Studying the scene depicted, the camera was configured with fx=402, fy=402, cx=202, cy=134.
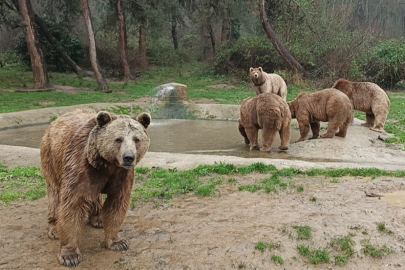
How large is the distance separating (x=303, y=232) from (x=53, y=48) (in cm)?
2867

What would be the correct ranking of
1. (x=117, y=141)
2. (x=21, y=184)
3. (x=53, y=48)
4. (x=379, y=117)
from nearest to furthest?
(x=117, y=141)
(x=21, y=184)
(x=379, y=117)
(x=53, y=48)

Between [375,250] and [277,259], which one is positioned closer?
[277,259]

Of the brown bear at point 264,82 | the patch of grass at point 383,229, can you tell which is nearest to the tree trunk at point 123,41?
the brown bear at point 264,82

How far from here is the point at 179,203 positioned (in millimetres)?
5746

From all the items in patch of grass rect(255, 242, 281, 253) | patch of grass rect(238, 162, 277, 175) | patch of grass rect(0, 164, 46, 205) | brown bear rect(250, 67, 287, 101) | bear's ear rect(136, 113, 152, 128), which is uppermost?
bear's ear rect(136, 113, 152, 128)

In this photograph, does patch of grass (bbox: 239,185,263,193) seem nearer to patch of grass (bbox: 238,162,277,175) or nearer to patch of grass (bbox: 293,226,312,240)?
patch of grass (bbox: 238,162,277,175)

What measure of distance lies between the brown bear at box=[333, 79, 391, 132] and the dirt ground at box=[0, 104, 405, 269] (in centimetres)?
516

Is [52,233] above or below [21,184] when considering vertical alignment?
above

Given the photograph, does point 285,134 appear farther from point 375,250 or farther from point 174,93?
point 174,93

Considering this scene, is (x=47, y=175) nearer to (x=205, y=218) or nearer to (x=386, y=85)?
(x=205, y=218)

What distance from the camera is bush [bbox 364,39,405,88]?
78.5ft

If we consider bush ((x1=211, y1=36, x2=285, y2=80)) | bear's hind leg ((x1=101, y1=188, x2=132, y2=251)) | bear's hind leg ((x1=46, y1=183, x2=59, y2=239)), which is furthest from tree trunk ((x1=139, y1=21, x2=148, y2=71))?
bear's hind leg ((x1=101, y1=188, x2=132, y2=251))

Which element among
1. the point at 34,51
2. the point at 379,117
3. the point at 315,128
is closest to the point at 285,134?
the point at 315,128

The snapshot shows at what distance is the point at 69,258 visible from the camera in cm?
396
